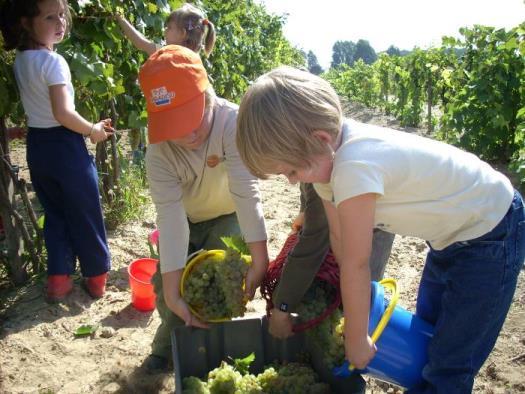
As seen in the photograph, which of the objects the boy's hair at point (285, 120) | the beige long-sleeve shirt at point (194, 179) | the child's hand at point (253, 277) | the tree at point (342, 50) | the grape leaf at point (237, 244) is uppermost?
the boy's hair at point (285, 120)

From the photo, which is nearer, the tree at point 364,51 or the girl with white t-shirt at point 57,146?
the girl with white t-shirt at point 57,146

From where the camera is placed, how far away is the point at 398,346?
1.73 metres

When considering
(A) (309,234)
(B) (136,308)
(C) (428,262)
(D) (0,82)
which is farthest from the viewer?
(B) (136,308)

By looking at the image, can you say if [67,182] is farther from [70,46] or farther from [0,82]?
[70,46]

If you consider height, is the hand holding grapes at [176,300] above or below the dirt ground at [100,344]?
above

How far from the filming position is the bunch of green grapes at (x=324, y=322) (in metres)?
1.67

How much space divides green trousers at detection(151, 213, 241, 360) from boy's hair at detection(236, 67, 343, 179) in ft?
3.40

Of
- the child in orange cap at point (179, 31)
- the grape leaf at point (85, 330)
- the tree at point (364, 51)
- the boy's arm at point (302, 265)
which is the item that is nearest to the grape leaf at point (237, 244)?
the boy's arm at point (302, 265)

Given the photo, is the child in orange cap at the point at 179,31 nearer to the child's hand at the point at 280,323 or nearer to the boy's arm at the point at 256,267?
the boy's arm at the point at 256,267

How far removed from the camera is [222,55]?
6.23m

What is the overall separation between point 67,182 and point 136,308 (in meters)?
0.79

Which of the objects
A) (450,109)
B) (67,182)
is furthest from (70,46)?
(450,109)

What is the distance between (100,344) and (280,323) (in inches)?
49.7

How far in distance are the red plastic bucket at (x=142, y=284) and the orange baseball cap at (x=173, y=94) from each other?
1172mm
